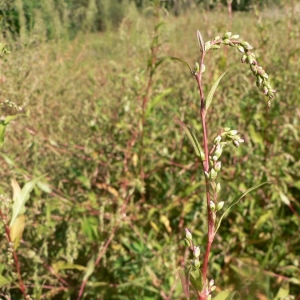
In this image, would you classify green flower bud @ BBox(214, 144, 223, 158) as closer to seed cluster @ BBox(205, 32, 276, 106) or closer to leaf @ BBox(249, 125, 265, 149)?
seed cluster @ BBox(205, 32, 276, 106)

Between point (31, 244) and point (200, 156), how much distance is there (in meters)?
1.23

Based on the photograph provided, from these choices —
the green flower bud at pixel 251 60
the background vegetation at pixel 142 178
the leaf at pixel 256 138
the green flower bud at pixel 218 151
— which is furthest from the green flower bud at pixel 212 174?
the leaf at pixel 256 138

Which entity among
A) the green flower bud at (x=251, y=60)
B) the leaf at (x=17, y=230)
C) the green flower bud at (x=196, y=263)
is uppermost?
the green flower bud at (x=251, y=60)

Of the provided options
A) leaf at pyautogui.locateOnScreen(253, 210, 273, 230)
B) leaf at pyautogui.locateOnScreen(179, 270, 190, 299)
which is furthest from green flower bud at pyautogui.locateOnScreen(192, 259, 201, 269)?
leaf at pyautogui.locateOnScreen(253, 210, 273, 230)

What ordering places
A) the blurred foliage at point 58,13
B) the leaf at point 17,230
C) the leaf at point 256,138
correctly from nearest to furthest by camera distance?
the leaf at point 17,230, the leaf at point 256,138, the blurred foliage at point 58,13

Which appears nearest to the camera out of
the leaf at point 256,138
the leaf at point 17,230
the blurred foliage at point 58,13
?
the leaf at point 17,230

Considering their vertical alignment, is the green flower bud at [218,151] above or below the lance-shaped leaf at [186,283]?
above

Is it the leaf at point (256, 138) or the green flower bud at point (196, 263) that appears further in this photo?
the leaf at point (256, 138)

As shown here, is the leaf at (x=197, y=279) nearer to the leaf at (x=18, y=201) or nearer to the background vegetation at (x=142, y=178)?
the leaf at (x=18, y=201)

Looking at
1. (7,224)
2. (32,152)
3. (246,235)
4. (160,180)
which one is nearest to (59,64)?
(32,152)

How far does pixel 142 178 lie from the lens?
186 centimetres

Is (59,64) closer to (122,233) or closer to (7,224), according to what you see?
(122,233)

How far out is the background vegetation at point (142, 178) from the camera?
5.27ft

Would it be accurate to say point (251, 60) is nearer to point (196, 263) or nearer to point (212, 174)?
point (212, 174)
